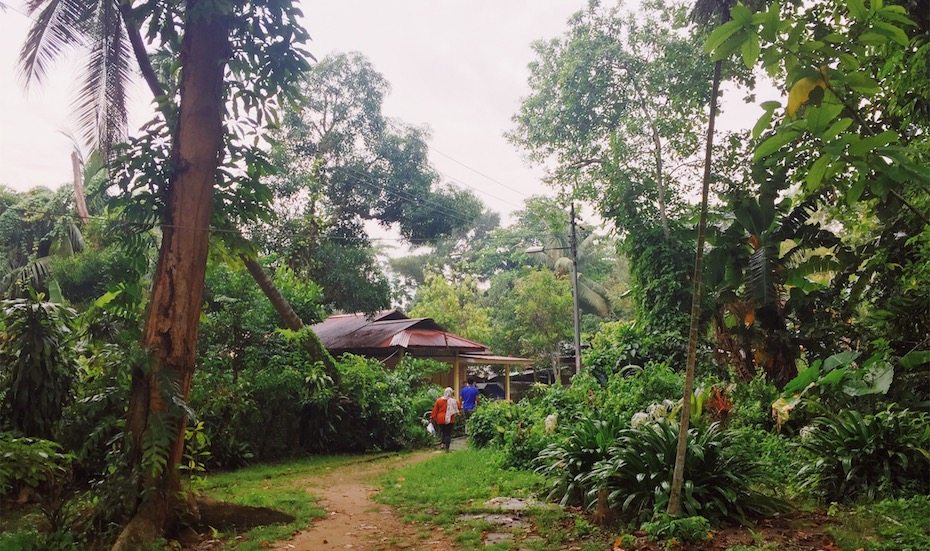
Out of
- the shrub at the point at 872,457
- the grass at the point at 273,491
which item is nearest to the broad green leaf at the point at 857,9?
the shrub at the point at 872,457

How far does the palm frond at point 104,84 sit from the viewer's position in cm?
858

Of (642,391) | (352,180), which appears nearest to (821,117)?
(642,391)

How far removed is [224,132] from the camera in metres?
6.61

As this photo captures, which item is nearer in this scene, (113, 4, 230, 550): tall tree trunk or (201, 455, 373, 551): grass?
(113, 4, 230, 550): tall tree trunk

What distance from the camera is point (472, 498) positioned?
769cm

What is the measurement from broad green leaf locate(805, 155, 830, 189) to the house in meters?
14.6

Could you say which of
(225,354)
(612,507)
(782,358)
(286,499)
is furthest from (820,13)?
(225,354)

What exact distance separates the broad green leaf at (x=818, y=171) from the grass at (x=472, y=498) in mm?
3746

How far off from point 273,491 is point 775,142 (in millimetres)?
8223

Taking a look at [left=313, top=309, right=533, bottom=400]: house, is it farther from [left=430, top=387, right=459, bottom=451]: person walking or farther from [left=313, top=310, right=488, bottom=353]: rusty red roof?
[left=430, top=387, right=459, bottom=451]: person walking

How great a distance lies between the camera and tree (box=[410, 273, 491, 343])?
28.0 m

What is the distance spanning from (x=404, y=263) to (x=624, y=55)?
2769 cm

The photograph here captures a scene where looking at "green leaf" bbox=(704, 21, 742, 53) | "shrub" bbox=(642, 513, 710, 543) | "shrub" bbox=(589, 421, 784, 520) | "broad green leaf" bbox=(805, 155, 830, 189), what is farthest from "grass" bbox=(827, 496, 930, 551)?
"green leaf" bbox=(704, 21, 742, 53)

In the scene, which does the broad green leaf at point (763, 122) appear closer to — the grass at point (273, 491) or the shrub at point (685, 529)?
the shrub at point (685, 529)
